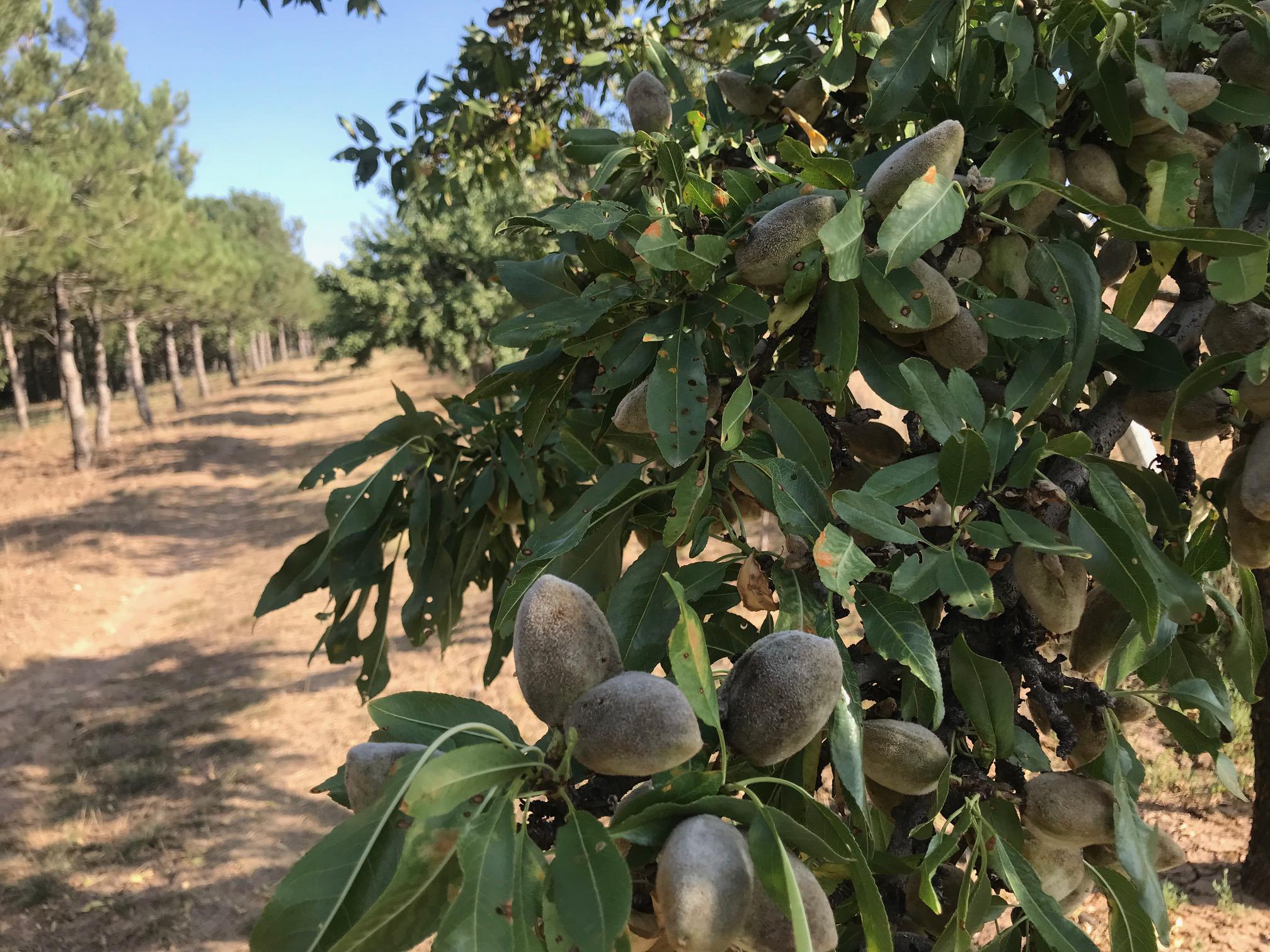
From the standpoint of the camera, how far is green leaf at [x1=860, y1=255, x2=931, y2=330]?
0.94m

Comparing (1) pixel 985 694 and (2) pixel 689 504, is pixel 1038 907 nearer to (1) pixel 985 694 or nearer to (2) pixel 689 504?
(1) pixel 985 694

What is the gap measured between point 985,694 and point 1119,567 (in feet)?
0.63

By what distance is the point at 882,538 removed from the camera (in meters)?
0.87

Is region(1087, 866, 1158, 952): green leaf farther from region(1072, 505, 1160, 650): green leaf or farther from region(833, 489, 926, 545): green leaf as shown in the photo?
region(833, 489, 926, 545): green leaf

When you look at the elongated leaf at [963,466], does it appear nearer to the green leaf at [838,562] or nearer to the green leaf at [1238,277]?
the green leaf at [838,562]

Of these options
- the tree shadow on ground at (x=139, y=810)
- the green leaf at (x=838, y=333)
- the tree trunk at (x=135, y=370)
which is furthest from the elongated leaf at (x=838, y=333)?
the tree trunk at (x=135, y=370)

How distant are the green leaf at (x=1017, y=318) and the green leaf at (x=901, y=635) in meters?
0.34

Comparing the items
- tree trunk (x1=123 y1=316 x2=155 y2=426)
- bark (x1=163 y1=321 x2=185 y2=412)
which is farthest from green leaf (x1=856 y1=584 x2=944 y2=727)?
bark (x1=163 y1=321 x2=185 y2=412)

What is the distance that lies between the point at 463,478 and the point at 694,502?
120 cm

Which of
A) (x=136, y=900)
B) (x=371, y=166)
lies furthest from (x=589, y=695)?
(x=136, y=900)

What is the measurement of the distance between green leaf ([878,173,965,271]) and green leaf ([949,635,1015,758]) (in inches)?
15.8

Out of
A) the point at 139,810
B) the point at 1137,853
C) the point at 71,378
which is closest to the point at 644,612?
the point at 1137,853

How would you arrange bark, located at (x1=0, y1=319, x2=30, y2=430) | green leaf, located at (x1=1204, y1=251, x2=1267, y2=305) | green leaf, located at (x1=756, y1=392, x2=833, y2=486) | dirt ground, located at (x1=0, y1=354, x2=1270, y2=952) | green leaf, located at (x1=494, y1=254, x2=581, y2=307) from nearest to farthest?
green leaf, located at (x1=1204, y1=251, x2=1267, y2=305), green leaf, located at (x1=756, y1=392, x2=833, y2=486), green leaf, located at (x1=494, y1=254, x2=581, y2=307), dirt ground, located at (x1=0, y1=354, x2=1270, y2=952), bark, located at (x1=0, y1=319, x2=30, y2=430)

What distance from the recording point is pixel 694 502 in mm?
982
